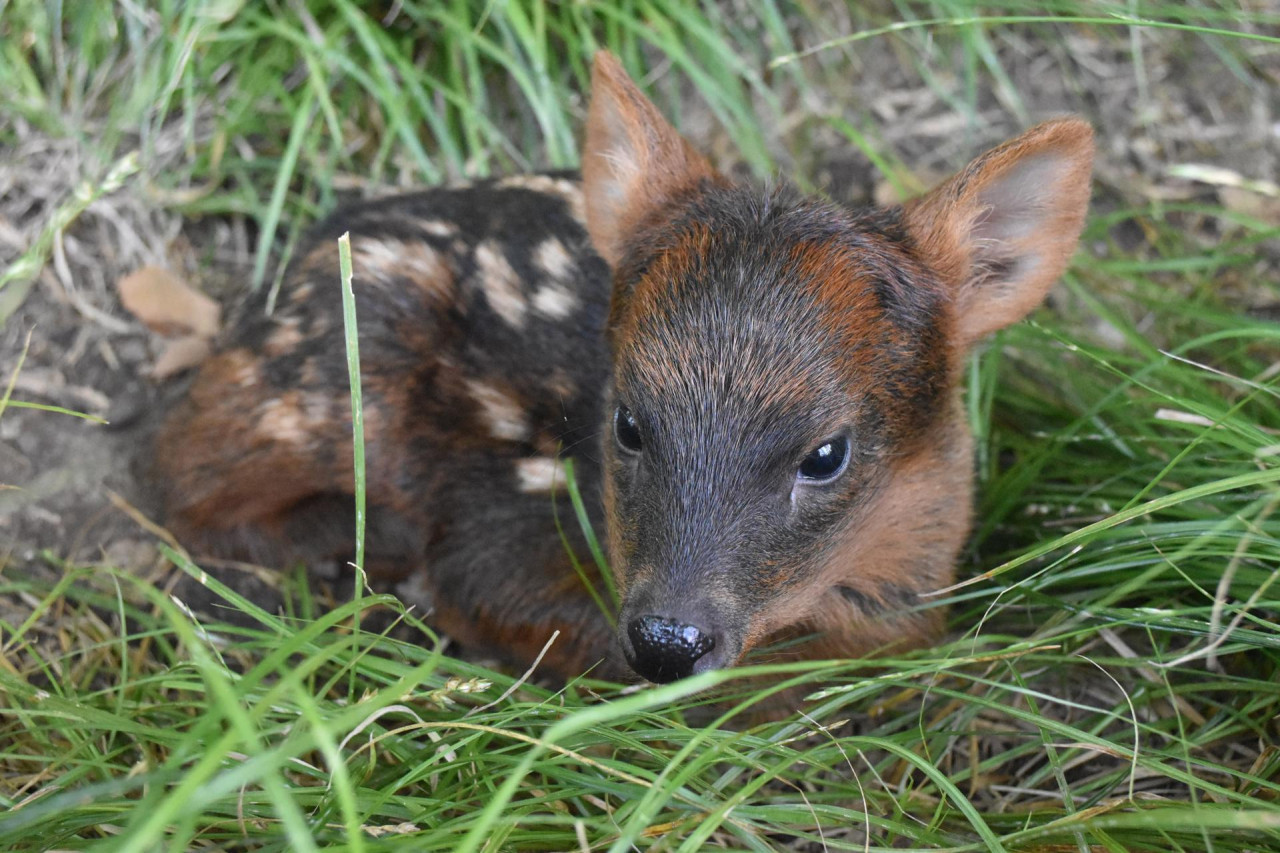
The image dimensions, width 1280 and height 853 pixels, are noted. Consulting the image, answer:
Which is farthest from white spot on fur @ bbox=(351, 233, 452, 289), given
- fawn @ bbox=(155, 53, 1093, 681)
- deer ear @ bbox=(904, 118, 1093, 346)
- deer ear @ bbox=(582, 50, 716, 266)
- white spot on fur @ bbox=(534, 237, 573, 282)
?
deer ear @ bbox=(904, 118, 1093, 346)

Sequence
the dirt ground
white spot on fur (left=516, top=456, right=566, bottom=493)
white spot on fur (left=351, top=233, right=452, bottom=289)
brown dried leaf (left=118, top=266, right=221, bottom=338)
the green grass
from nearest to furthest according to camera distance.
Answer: the green grass, white spot on fur (left=516, top=456, right=566, bottom=493), white spot on fur (left=351, top=233, right=452, bottom=289), the dirt ground, brown dried leaf (left=118, top=266, right=221, bottom=338)

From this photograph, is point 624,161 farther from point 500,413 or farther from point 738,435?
point 738,435

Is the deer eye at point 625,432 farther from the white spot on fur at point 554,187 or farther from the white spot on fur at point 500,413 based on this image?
the white spot on fur at point 554,187

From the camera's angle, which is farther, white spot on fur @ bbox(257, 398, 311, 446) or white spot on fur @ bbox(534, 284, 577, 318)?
white spot on fur @ bbox(257, 398, 311, 446)

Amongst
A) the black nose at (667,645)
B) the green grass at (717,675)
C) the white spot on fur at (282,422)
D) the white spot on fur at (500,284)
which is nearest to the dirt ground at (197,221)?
the green grass at (717,675)

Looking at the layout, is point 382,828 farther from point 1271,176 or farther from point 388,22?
point 1271,176

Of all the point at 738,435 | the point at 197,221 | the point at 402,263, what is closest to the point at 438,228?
the point at 402,263

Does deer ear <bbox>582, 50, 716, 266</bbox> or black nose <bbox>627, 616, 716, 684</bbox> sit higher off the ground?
deer ear <bbox>582, 50, 716, 266</bbox>

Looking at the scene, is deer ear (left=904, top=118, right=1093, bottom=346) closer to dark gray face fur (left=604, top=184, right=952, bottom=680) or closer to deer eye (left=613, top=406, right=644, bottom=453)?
dark gray face fur (left=604, top=184, right=952, bottom=680)

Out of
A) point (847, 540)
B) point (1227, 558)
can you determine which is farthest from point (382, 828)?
point (1227, 558)
